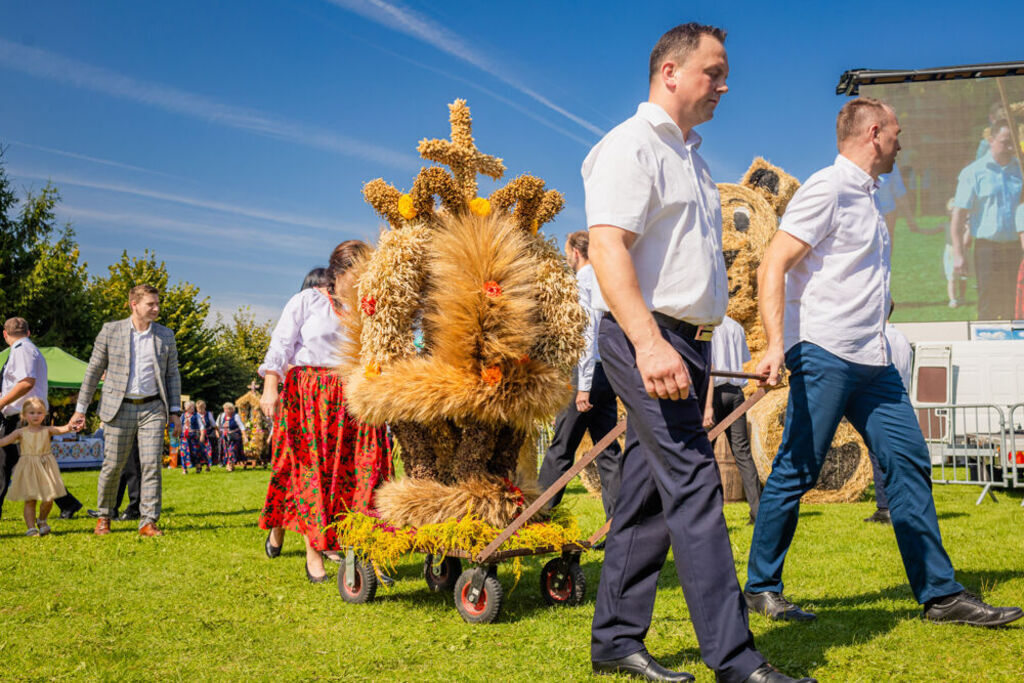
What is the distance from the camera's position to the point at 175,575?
18.5 feet

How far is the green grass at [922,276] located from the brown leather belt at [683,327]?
22.4 meters

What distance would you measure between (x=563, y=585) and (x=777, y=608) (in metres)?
1.09

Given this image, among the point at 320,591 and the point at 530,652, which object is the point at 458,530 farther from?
the point at 320,591

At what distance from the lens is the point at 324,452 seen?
5453mm

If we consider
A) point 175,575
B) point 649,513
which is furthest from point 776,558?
point 175,575

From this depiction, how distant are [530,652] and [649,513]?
34.3 inches

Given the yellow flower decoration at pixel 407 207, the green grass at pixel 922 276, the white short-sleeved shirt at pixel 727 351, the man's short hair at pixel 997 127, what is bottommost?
the white short-sleeved shirt at pixel 727 351

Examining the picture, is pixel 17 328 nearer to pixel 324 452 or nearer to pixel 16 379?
pixel 16 379

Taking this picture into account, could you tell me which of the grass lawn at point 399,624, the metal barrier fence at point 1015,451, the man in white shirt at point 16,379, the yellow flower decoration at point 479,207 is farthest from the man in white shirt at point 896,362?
the man in white shirt at point 16,379

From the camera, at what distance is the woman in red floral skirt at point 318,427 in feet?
17.7

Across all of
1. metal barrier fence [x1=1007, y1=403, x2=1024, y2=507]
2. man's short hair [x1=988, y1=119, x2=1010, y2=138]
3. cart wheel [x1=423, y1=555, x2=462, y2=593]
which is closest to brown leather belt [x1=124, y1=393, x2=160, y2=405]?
cart wheel [x1=423, y1=555, x2=462, y2=593]

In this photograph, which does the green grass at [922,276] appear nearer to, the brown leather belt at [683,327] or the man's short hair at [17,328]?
the man's short hair at [17,328]

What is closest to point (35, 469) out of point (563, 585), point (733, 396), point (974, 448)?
point (563, 585)

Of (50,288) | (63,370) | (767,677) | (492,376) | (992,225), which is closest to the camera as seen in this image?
(767,677)
